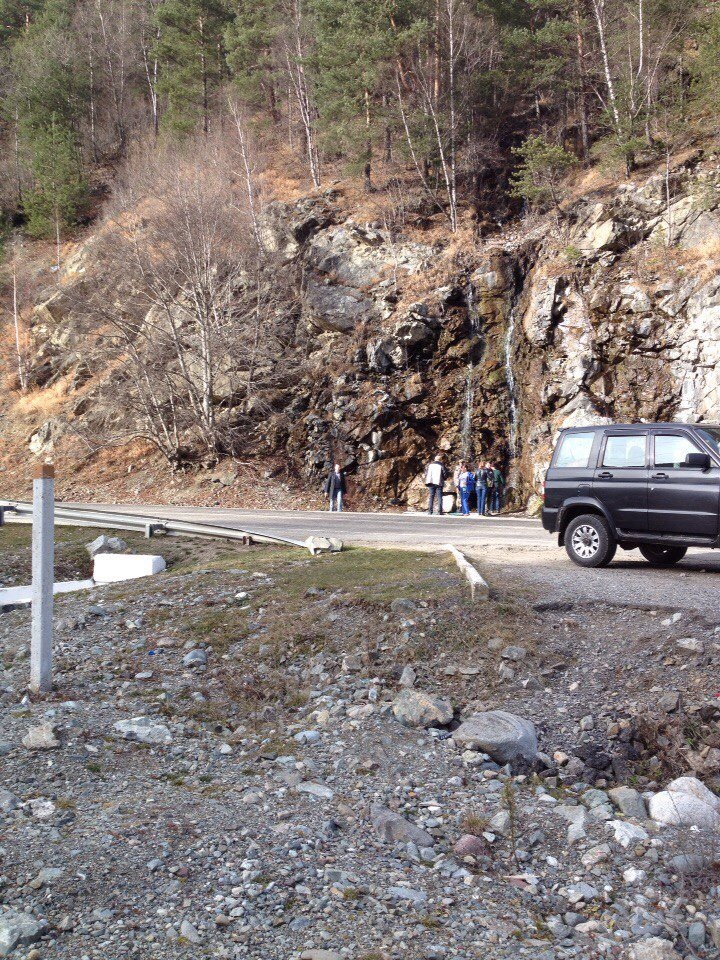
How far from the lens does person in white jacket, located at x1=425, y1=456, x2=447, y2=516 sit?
25.0m

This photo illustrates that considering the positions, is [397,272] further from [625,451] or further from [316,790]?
[316,790]

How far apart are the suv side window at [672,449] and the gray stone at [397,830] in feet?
23.6

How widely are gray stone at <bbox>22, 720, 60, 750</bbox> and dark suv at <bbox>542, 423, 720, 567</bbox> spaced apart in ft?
26.0

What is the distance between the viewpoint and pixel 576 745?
19.9ft

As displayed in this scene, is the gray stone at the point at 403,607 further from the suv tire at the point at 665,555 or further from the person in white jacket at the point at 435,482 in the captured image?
the person in white jacket at the point at 435,482

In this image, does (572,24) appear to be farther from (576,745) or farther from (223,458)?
(576,745)

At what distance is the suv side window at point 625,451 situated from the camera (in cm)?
1100

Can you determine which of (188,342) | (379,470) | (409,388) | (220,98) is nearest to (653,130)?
(409,388)

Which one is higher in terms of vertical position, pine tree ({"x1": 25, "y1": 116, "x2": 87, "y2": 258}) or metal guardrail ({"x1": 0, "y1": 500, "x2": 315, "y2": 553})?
pine tree ({"x1": 25, "y1": 116, "x2": 87, "y2": 258})

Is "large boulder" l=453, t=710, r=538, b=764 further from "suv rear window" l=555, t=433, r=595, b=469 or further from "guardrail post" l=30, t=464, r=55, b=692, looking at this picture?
"suv rear window" l=555, t=433, r=595, b=469

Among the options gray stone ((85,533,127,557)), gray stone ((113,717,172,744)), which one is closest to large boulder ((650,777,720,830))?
gray stone ((113,717,172,744))

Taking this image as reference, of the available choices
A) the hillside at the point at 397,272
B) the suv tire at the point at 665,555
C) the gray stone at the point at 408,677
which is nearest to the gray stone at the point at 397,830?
the gray stone at the point at 408,677

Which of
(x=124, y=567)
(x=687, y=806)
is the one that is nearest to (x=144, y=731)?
(x=687, y=806)

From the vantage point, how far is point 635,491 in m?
10.8
